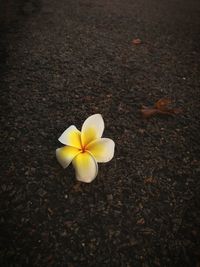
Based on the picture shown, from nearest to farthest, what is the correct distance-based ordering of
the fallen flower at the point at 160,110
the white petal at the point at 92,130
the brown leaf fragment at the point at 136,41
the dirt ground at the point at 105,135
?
the dirt ground at the point at 105,135 → the white petal at the point at 92,130 → the fallen flower at the point at 160,110 → the brown leaf fragment at the point at 136,41

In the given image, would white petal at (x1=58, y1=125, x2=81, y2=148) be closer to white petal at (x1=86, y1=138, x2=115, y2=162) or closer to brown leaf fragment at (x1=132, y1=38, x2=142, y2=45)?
white petal at (x1=86, y1=138, x2=115, y2=162)

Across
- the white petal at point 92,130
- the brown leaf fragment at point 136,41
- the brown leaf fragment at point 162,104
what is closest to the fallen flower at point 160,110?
the brown leaf fragment at point 162,104

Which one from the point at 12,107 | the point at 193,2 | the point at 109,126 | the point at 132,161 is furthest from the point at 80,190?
the point at 193,2

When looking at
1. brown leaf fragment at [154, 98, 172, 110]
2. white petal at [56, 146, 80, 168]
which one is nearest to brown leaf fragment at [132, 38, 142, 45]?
brown leaf fragment at [154, 98, 172, 110]

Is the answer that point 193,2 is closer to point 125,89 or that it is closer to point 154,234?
point 125,89

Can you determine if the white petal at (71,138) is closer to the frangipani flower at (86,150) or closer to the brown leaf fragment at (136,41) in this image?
the frangipani flower at (86,150)

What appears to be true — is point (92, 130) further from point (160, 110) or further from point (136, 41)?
point (136, 41)

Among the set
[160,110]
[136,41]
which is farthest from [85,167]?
[136,41]

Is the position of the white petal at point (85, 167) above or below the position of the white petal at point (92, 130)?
A: below
